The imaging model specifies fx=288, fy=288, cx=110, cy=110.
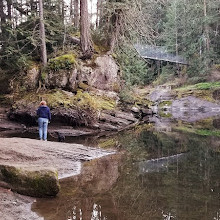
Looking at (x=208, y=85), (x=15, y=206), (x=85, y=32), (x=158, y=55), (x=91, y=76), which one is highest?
(x=85, y=32)

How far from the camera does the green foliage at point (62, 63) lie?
1819cm

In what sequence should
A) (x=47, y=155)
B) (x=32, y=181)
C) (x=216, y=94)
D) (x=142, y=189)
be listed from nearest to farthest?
(x=32, y=181), (x=142, y=189), (x=47, y=155), (x=216, y=94)

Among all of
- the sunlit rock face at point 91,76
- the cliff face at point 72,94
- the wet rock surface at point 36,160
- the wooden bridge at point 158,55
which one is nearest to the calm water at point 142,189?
the wet rock surface at point 36,160

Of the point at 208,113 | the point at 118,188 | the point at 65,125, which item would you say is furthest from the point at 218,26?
the point at 118,188

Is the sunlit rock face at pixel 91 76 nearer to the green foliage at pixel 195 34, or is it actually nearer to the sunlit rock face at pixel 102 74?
the sunlit rock face at pixel 102 74

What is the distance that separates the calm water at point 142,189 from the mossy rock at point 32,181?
0.21m

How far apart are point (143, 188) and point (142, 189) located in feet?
0.30

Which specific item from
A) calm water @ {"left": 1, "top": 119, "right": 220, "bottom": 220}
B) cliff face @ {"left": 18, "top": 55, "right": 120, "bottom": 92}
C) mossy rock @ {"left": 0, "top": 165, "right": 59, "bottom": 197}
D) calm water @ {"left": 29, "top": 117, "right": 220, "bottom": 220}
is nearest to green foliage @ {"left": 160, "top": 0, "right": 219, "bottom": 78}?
cliff face @ {"left": 18, "top": 55, "right": 120, "bottom": 92}

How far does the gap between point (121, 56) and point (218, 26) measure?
22.5 m

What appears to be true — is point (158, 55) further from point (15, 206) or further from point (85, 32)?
point (15, 206)

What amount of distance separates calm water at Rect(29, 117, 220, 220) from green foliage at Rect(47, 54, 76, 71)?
8.58 meters

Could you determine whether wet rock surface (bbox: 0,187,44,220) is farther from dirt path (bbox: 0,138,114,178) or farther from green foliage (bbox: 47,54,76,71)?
green foliage (bbox: 47,54,76,71)

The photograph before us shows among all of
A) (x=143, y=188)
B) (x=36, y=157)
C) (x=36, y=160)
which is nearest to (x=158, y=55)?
(x=36, y=157)

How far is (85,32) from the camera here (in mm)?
19703
